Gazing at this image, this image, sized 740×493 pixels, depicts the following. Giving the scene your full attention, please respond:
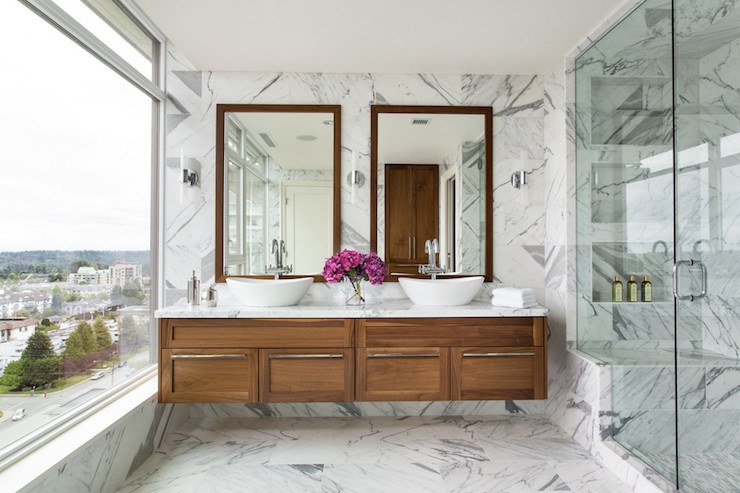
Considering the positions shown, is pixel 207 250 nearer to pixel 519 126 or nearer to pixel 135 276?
pixel 135 276

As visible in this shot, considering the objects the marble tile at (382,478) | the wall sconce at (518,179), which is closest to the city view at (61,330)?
the marble tile at (382,478)

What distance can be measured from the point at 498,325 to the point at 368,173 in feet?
4.49

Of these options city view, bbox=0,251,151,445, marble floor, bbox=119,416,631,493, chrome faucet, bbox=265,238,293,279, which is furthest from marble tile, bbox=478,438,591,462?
city view, bbox=0,251,151,445

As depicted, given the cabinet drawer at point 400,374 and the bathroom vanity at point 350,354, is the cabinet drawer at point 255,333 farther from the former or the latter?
the cabinet drawer at point 400,374

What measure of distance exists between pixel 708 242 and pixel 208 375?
2584 millimetres

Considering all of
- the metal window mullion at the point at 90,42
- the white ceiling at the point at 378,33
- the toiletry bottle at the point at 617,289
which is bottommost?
the toiletry bottle at the point at 617,289

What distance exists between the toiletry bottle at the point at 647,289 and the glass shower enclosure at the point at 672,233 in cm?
2

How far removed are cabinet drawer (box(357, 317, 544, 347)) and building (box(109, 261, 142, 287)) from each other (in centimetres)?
141

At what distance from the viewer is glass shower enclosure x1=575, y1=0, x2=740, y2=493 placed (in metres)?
1.82

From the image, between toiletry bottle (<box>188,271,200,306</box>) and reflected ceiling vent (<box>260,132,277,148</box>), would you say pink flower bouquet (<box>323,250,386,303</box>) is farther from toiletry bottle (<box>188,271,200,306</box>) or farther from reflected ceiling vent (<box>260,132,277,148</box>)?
reflected ceiling vent (<box>260,132,277,148</box>)

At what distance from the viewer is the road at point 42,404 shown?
1.74m

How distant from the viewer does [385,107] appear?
3.22 m

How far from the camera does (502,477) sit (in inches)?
91.3

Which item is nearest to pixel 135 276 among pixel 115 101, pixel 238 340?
pixel 238 340
